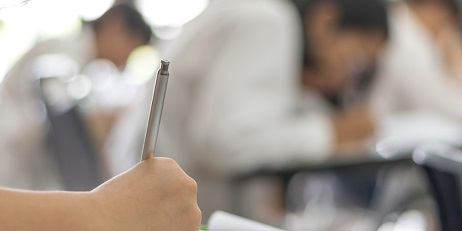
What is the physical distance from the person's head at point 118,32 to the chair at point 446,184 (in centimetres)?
231

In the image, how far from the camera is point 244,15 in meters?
1.59

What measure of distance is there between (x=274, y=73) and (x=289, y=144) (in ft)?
0.48

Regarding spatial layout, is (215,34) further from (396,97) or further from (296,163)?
(396,97)

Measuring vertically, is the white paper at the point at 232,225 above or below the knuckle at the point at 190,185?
below

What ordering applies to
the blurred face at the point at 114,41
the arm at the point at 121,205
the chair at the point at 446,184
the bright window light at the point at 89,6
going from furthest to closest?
the bright window light at the point at 89,6, the blurred face at the point at 114,41, the chair at the point at 446,184, the arm at the point at 121,205

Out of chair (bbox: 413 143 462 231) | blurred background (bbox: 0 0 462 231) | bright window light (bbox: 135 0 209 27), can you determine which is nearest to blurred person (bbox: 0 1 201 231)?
chair (bbox: 413 143 462 231)

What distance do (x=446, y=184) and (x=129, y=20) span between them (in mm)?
2411

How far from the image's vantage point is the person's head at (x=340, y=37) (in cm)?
183

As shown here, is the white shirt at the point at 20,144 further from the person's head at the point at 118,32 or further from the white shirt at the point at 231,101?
the person's head at the point at 118,32

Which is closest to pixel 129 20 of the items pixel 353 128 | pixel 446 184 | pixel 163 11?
pixel 353 128

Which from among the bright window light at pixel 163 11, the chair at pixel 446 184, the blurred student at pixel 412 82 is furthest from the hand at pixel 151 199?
the bright window light at pixel 163 11

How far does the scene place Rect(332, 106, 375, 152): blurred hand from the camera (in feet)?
5.68

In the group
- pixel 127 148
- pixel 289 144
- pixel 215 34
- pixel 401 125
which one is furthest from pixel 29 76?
pixel 401 125

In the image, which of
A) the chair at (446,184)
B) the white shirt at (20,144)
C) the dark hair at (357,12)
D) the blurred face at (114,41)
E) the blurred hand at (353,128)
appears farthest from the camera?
the blurred face at (114,41)
